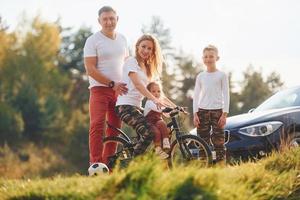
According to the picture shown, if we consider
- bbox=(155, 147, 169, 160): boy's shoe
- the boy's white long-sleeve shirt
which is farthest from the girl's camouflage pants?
the boy's white long-sleeve shirt

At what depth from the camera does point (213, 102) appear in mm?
8789

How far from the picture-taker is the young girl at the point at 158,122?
24.9ft

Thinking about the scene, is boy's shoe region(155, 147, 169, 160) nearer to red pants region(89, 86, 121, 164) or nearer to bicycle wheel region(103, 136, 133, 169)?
bicycle wheel region(103, 136, 133, 169)

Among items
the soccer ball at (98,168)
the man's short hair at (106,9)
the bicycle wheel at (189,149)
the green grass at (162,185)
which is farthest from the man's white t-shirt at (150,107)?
the green grass at (162,185)

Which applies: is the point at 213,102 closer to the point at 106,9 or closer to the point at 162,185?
the point at 106,9

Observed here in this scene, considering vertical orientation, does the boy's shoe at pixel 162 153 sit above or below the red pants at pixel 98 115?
below

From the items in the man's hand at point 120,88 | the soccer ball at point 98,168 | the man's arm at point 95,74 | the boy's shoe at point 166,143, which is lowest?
the soccer ball at point 98,168

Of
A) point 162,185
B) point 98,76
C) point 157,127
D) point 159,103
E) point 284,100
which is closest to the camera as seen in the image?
point 162,185

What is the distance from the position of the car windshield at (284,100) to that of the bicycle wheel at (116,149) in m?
3.44

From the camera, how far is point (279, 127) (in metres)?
9.79

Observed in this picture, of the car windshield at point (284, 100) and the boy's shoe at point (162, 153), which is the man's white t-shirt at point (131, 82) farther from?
the car windshield at point (284, 100)

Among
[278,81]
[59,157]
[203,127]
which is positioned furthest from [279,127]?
[278,81]

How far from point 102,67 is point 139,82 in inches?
24.6

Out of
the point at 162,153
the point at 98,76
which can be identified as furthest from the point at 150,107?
the point at 98,76
